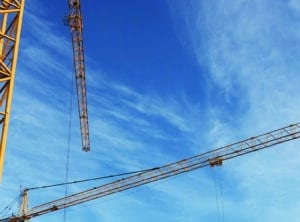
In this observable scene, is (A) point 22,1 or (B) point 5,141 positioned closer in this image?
(B) point 5,141

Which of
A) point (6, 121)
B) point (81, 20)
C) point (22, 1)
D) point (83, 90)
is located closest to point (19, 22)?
point (22, 1)

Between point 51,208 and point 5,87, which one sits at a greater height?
point 51,208

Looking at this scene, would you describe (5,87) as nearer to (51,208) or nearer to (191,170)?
(191,170)

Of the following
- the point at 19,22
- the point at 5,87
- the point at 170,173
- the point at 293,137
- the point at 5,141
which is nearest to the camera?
the point at 5,141

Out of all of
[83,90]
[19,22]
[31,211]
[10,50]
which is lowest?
[10,50]

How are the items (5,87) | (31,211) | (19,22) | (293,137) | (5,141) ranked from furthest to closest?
(31,211)
(293,137)
(19,22)
(5,87)
(5,141)

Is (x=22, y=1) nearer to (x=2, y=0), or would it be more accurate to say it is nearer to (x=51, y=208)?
(x=2, y=0)

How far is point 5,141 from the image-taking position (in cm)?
2530

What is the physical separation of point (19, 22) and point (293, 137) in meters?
68.6

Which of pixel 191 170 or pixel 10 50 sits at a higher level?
pixel 191 170

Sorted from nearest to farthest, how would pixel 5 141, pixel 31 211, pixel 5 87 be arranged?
1. pixel 5 141
2. pixel 5 87
3. pixel 31 211

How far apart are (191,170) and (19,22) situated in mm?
67403

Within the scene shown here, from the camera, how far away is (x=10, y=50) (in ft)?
93.1

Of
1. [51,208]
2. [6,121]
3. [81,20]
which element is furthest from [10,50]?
[51,208]
